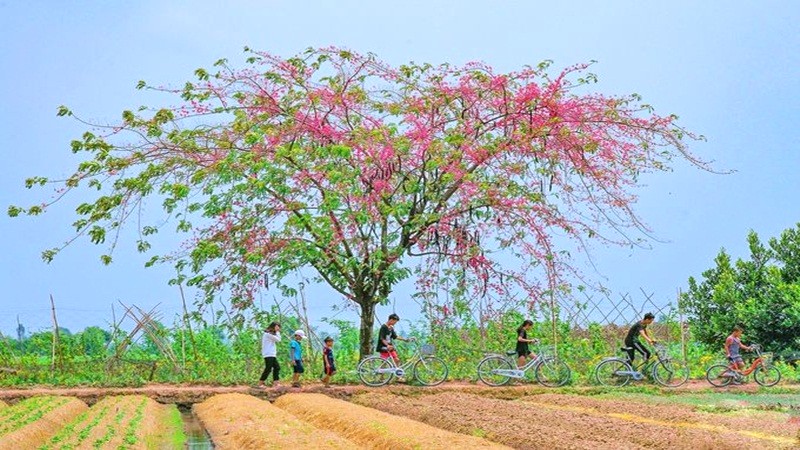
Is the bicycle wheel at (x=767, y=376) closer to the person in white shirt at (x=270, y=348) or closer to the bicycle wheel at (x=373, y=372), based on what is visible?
the bicycle wheel at (x=373, y=372)

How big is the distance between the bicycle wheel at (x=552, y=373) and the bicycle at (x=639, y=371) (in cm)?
64

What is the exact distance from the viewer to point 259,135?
2133 centimetres

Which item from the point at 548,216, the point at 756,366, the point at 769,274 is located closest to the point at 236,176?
the point at 548,216

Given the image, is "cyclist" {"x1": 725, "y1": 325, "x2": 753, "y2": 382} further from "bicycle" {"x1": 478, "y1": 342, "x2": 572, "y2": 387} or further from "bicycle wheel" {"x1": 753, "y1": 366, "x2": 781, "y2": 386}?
"bicycle" {"x1": 478, "y1": 342, "x2": 572, "y2": 387}

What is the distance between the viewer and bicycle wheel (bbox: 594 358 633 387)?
70.5 ft

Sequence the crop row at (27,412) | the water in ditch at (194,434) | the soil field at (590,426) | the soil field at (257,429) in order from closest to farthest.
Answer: the soil field at (590,426)
the soil field at (257,429)
the water in ditch at (194,434)
the crop row at (27,412)

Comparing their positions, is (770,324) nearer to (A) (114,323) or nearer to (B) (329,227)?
(B) (329,227)

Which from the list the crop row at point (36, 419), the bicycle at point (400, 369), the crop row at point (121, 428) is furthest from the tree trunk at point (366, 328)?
the crop row at point (36, 419)

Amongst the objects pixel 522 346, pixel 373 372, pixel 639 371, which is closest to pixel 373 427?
pixel 373 372

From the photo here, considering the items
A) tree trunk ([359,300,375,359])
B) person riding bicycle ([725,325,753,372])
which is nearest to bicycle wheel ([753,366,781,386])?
person riding bicycle ([725,325,753,372])

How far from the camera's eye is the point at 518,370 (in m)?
21.3

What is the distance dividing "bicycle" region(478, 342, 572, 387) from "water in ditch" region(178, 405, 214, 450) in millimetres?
6104

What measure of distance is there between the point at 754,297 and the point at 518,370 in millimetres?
8097

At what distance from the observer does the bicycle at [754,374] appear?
21406 mm
